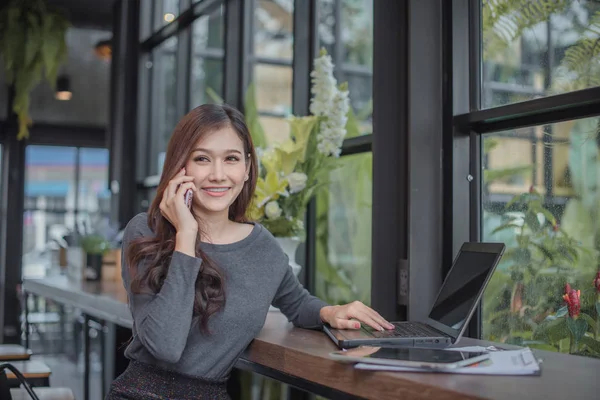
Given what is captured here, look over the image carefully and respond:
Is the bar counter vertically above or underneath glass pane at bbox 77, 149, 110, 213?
underneath

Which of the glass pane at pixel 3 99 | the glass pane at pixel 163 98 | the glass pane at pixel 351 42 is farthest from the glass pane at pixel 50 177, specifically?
the glass pane at pixel 351 42

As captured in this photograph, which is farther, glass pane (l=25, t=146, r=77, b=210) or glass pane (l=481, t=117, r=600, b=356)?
glass pane (l=25, t=146, r=77, b=210)

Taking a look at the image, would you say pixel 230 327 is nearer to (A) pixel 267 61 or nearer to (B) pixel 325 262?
(B) pixel 325 262

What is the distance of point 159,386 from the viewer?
1.71 metres

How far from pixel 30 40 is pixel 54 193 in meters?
4.09

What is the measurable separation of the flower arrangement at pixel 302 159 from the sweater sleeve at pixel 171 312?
825 millimetres

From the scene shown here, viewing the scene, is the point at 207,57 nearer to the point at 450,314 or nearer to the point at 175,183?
the point at 175,183

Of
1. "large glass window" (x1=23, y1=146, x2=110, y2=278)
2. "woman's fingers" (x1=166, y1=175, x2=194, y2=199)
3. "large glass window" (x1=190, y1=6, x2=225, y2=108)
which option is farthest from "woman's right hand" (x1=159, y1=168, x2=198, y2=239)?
"large glass window" (x1=23, y1=146, x2=110, y2=278)

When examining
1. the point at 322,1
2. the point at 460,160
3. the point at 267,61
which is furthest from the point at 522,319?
the point at 267,61

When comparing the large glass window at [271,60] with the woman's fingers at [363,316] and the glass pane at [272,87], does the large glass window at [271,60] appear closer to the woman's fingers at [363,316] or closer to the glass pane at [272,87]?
the glass pane at [272,87]

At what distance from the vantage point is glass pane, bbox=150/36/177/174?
4.73 meters

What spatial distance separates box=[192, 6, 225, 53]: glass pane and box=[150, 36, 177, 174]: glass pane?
38cm

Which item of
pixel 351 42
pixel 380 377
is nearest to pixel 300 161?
pixel 351 42

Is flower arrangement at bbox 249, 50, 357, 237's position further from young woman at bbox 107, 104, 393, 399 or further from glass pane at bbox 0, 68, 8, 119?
glass pane at bbox 0, 68, 8, 119
